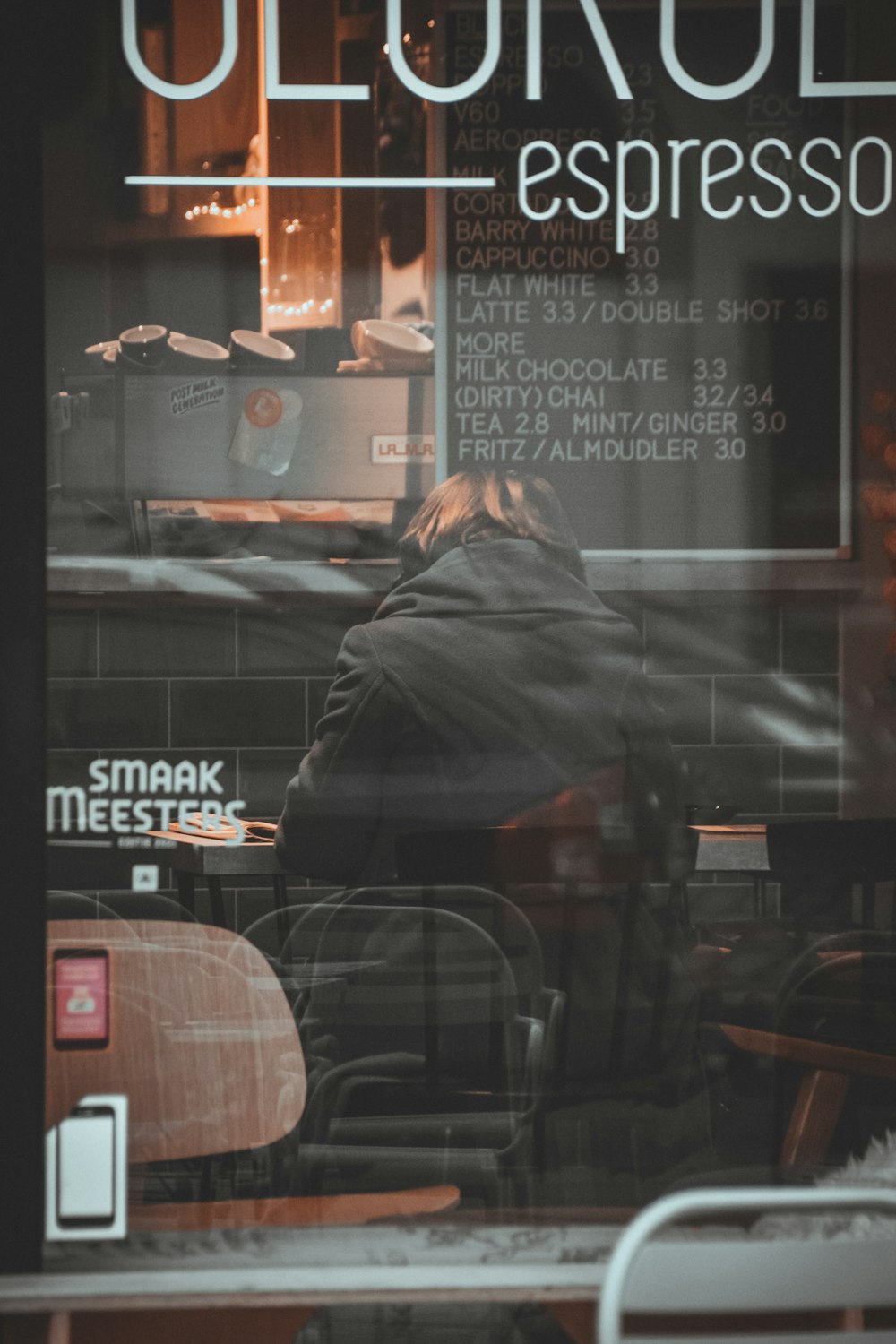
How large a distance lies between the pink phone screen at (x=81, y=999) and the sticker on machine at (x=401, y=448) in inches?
43.6

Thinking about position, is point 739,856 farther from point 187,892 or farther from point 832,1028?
point 187,892

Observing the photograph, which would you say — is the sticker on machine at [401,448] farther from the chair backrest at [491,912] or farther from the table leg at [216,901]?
the table leg at [216,901]

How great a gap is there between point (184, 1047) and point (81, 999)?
0.49 ft

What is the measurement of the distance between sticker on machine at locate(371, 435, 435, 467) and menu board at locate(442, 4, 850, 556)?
2.0 inches

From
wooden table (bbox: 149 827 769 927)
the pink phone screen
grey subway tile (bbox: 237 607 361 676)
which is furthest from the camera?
grey subway tile (bbox: 237 607 361 676)

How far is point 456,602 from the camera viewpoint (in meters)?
2.47

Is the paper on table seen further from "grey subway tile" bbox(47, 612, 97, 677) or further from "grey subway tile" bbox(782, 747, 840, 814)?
"grey subway tile" bbox(782, 747, 840, 814)

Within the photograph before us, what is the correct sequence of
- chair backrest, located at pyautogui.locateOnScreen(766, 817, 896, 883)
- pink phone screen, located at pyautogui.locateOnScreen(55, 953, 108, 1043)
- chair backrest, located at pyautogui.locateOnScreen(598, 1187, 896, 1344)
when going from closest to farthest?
chair backrest, located at pyautogui.locateOnScreen(598, 1187, 896, 1344) < pink phone screen, located at pyautogui.locateOnScreen(55, 953, 108, 1043) < chair backrest, located at pyautogui.locateOnScreen(766, 817, 896, 883)

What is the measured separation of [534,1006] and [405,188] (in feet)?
3.91

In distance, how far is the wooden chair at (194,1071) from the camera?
1542 mm

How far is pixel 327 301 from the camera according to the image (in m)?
2.30

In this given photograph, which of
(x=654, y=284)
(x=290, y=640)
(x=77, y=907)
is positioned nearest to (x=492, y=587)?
(x=290, y=640)

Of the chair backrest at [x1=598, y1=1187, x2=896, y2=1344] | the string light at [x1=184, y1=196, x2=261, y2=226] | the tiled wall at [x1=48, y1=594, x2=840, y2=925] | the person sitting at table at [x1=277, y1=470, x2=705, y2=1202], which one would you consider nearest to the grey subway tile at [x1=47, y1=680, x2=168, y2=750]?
the tiled wall at [x1=48, y1=594, x2=840, y2=925]

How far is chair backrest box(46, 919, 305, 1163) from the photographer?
1558 millimetres
